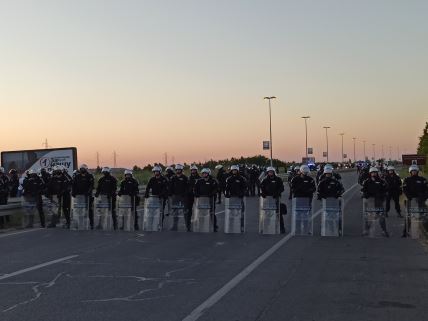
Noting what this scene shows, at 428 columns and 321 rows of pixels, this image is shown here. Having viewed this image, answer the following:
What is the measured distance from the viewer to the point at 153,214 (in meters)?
18.3

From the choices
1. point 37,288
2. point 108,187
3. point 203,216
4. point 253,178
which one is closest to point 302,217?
point 203,216

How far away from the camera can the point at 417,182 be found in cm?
1645

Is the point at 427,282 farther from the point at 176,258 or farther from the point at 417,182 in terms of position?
the point at 417,182

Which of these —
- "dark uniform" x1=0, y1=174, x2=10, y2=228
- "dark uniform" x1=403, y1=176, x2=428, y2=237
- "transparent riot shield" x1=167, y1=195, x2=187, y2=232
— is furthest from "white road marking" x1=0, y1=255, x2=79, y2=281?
"dark uniform" x1=403, y1=176, x2=428, y2=237

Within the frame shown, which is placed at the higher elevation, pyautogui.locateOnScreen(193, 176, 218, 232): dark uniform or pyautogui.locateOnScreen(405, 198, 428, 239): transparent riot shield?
pyautogui.locateOnScreen(193, 176, 218, 232): dark uniform

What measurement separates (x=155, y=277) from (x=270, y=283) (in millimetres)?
1834

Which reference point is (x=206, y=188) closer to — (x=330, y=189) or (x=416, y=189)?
(x=330, y=189)

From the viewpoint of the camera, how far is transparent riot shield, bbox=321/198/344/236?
16.5m

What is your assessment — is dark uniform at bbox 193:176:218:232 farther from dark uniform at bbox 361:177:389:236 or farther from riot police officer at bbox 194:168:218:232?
dark uniform at bbox 361:177:389:236

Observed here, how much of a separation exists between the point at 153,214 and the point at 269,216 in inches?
Answer: 131

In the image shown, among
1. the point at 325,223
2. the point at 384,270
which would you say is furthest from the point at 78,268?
the point at 325,223

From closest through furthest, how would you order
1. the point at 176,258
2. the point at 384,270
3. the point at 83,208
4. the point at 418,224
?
the point at 384,270 → the point at 176,258 → the point at 418,224 → the point at 83,208

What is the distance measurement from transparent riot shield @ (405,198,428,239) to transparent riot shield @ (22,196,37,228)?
10681 mm

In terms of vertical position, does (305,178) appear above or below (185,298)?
above
